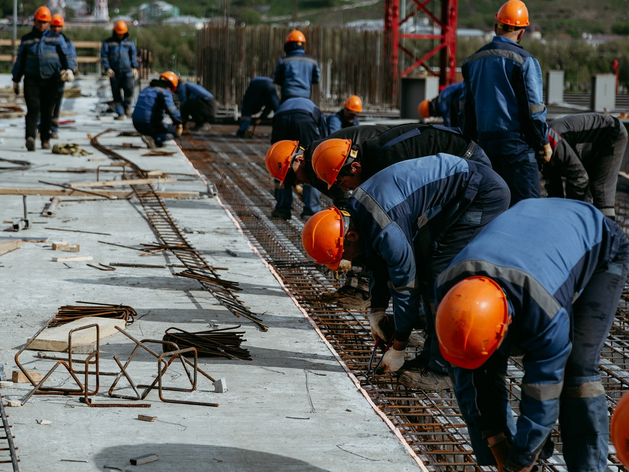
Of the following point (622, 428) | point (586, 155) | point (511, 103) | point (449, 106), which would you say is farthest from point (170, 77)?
point (622, 428)

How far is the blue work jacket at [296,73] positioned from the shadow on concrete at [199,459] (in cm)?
686

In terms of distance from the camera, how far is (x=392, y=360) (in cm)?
427

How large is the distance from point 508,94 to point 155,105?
716 centimetres

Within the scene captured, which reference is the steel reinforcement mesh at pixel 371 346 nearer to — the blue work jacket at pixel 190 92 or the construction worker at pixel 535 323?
the construction worker at pixel 535 323

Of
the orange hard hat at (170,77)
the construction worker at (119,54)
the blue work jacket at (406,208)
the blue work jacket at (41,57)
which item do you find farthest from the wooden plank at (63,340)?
the construction worker at (119,54)

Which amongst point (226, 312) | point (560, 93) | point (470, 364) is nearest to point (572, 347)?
point (470, 364)

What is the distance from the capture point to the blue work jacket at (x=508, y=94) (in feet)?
18.9

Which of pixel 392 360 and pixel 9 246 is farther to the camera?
pixel 9 246

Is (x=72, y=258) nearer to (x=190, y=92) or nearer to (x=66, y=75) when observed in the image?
(x=66, y=75)

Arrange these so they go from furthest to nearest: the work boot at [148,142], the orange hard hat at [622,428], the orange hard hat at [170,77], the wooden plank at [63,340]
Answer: the work boot at [148,142], the orange hard hat at [170,77], the wooden plank at [63,340], the orange hard hat at [622,428]

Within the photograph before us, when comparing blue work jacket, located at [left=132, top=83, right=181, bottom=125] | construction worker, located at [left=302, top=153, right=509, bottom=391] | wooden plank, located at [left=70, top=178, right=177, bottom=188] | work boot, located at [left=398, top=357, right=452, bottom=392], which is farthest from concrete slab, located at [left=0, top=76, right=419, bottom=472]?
blue work jacket, located at [left=132, top=83, right=181, bottom=125]

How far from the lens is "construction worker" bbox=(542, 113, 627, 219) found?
22.6 ft

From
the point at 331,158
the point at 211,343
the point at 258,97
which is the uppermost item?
the point at 258,97

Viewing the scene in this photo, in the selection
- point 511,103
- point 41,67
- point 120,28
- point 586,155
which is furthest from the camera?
point 120,28
